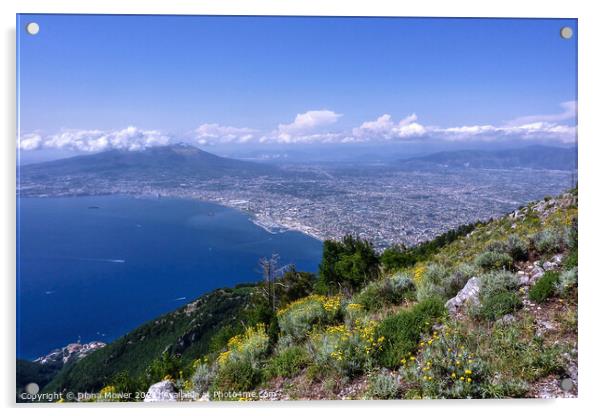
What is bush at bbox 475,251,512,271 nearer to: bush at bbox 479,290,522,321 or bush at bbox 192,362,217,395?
bush at bbox 479,290,522,321

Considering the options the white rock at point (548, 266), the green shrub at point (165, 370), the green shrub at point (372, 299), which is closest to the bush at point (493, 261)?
the white rock at point (548, 266)

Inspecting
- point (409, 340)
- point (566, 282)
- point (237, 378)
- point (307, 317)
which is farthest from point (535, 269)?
point (237, 378)

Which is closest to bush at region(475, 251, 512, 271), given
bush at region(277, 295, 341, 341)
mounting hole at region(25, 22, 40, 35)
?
bush at region(277, 295, 341, 341)

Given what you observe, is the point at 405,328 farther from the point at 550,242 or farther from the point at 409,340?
the point at 550,242

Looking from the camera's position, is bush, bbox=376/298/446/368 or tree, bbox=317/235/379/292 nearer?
bush, bbox=376/298/446/368

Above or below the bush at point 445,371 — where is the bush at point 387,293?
above

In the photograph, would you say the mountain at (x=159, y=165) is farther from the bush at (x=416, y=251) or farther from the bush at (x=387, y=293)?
the bush at (x=416, y=251)
